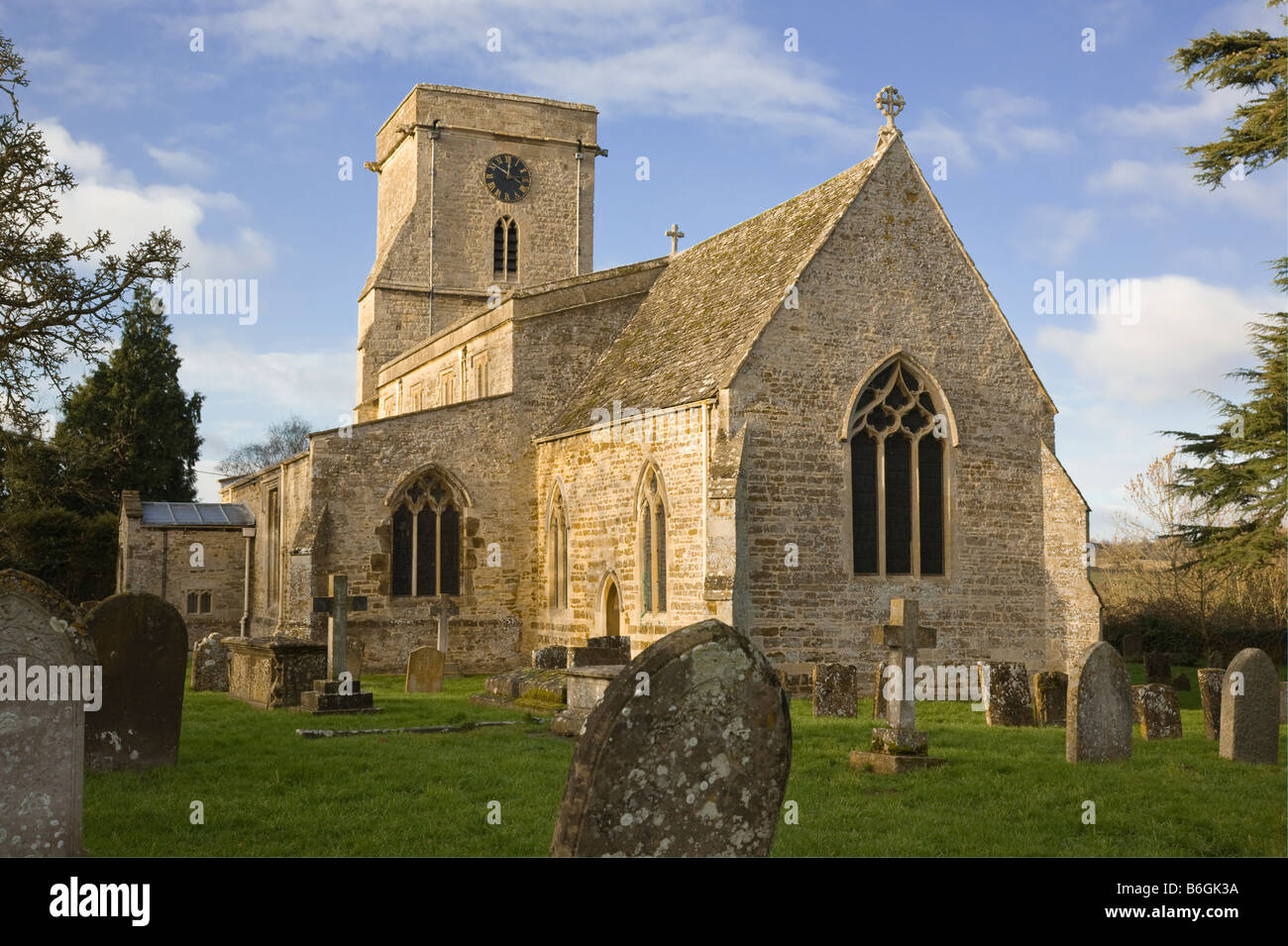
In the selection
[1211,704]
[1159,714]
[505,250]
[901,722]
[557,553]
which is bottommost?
[1159,714]

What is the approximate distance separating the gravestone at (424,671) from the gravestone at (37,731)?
12.1m

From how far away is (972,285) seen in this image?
19891 mm

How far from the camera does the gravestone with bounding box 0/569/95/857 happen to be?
6.35m

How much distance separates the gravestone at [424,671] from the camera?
18.8 m

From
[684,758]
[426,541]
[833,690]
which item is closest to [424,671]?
[426,541]

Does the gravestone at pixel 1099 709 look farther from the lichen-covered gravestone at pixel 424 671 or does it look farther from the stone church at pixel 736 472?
the lichen-covered gravestone at pixel 424 671

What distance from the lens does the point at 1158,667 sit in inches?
680

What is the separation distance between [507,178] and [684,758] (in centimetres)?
3320

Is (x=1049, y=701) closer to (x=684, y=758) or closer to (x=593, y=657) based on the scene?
(x=593, y=657)

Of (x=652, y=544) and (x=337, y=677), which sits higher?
(x=652, y=544)

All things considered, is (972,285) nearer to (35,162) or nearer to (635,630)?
(635,630)

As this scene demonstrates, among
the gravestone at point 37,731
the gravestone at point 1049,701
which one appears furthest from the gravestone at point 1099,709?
the gravestone at point 37,731

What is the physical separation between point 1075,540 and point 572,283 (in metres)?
11.9
